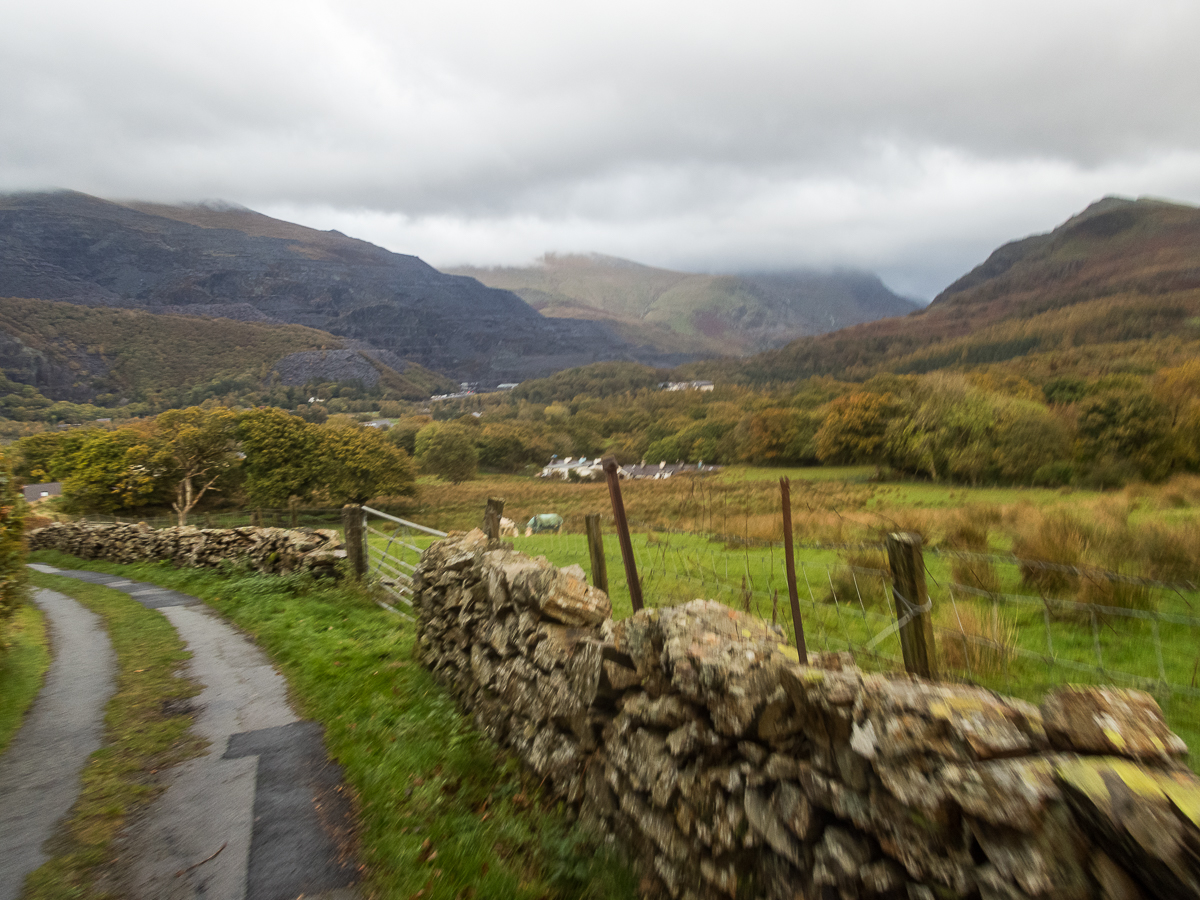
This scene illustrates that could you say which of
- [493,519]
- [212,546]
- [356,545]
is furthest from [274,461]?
[493,519]

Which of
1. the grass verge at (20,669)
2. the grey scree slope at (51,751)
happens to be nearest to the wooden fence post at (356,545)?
the grey scree slope at (51,751)

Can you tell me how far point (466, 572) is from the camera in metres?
7.11

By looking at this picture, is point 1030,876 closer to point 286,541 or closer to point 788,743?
point 788,743

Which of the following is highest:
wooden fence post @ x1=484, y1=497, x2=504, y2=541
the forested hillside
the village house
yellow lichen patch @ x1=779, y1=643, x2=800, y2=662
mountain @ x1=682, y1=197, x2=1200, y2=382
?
the forested hillside

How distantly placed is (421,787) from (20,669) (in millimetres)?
6903

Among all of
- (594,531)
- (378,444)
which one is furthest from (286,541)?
(378,444)

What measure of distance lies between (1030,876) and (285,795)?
5.56m

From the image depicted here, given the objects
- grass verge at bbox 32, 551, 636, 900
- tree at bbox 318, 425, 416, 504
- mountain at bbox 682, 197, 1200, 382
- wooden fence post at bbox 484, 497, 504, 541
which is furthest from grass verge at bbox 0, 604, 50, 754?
mountain at bbox 682, 197, 1200, 382

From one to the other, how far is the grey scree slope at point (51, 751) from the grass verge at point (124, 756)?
11 cm

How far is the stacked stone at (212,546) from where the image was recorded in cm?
1289

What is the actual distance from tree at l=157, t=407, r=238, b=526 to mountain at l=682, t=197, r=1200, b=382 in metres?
54.4

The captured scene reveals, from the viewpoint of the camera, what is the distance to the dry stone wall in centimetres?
193

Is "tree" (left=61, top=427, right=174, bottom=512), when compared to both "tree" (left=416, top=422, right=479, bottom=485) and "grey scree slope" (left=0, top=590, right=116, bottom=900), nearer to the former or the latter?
"tree" (left=416, top=422, right=479, bottom=485)

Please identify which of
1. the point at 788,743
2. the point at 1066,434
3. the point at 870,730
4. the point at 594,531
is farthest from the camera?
the point at 1066,434
